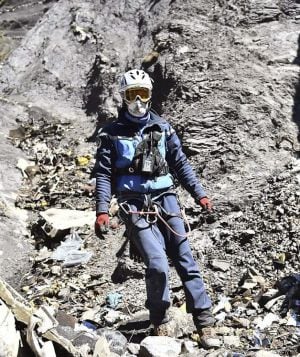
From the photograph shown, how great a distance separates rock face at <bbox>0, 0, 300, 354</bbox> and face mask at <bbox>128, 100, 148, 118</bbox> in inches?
80.4

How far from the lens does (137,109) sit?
5.46 meters

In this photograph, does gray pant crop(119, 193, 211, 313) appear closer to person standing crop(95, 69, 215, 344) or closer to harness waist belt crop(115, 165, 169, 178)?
person standing crop(95, 69, 215, 344)

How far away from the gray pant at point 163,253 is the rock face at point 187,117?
0.53 meters

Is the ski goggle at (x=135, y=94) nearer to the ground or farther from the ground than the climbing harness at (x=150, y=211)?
farther from the ground

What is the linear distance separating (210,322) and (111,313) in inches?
55.4

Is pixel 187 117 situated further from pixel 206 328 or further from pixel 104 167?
pixel 206 328

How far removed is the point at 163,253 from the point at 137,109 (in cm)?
125

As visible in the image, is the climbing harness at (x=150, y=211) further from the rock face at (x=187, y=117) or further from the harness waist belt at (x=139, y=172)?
the rock face at (x=187, y=117)

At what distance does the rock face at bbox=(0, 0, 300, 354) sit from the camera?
7211 millimetres

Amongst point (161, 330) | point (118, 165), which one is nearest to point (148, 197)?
point (118, 165)

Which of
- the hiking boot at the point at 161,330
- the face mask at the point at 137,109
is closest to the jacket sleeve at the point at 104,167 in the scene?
the face mask at the point at 137,109

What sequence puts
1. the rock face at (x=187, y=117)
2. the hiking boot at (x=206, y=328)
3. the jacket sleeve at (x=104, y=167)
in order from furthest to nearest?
the rock face at (x=187, y=117) < the jacket sleeve at (x=104, y=167) < the hiking boot at (x=206, y=328)

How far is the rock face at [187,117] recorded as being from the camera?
721 cm

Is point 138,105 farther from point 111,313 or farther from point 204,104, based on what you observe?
point 204,104
